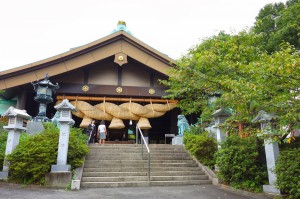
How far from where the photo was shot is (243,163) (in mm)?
6551

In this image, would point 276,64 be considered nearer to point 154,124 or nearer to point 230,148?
point 230,148

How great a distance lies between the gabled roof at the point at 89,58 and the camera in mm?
12672

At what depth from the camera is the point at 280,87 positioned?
14.8ft

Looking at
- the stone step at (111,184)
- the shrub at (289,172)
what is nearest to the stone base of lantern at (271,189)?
the shrub at (289,172)

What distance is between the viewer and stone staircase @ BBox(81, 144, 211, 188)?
24.9 feet

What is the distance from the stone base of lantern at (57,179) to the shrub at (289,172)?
209 inches

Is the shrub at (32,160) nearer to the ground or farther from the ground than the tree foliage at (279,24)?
nearer to the ground

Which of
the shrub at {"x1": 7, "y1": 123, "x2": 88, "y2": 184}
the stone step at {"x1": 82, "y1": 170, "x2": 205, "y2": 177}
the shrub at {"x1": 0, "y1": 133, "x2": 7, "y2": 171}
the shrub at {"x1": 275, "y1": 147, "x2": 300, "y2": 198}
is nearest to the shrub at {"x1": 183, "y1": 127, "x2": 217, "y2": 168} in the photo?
the stone step at {"x1": 82, "y1": 170, "x2": 205, "y2": 177}

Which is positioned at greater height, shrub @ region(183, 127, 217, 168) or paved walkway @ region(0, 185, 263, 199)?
shrub @ region(183, 127, 217, 168)

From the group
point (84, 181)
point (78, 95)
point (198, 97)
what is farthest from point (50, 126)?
point (198, 97)

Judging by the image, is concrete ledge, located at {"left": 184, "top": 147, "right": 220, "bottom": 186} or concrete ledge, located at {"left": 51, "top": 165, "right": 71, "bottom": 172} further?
concrete ledge, located at {"left": 184, "top": 147, "right": 220, "bottom": 186}

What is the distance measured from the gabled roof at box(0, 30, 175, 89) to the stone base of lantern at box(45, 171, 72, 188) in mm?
7374

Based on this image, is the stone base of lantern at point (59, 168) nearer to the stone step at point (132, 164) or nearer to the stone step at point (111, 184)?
the stone step at point (111, 184)

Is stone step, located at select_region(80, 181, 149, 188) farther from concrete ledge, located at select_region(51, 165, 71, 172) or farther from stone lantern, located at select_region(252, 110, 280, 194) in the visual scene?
stone lantern, located at select_region(252, 110, 280, 194)
